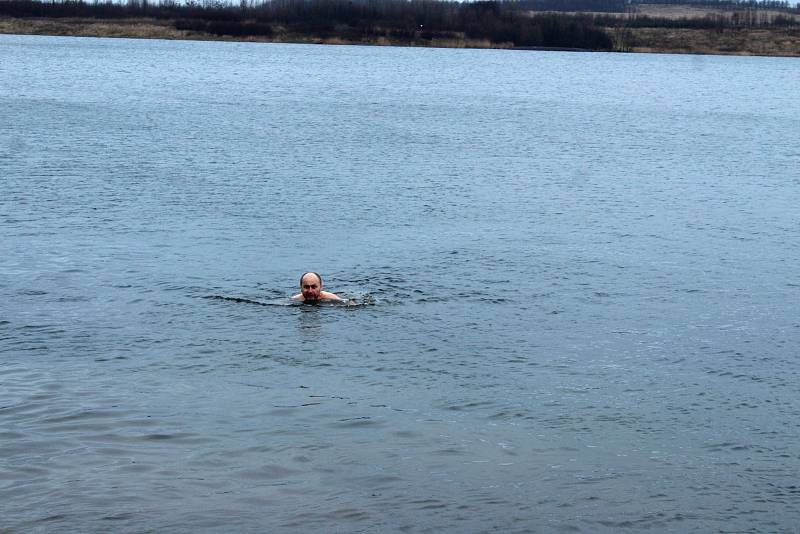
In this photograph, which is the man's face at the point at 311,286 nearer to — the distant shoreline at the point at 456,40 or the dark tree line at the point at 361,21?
the dark tree line at the point at 361,21

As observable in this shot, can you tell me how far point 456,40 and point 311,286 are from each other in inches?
6406

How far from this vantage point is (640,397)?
1681 cm

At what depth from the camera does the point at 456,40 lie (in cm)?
17925

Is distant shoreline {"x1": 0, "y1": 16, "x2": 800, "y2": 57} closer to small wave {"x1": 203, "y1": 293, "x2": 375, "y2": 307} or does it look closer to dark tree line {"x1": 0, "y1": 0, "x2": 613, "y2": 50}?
dark tree line {"x1": 0, "y1": 0, "x2": 613, "y2": 50}

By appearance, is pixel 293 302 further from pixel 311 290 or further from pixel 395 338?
pixel 395 338

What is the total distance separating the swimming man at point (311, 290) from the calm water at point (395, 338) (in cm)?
60

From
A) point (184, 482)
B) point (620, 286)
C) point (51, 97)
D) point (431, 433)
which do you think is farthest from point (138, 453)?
point (51, 97)

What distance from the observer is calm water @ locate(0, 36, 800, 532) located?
1291cm

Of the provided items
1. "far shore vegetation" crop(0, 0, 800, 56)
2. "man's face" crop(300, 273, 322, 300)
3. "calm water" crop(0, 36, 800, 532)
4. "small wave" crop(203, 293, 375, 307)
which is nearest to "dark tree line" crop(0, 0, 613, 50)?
"far shore vegetation" crop(0, 0, 800, 56)

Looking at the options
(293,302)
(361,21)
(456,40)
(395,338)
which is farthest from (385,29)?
(395,338)

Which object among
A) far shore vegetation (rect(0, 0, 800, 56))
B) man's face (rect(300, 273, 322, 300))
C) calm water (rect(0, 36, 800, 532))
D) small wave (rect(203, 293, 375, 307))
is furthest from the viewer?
far shore vegetation (rect(0, 0, 800, 56))

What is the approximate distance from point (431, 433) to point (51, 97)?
199 feet

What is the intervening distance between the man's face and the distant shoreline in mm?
159102

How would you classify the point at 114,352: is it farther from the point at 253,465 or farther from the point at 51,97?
the point at 51,97
